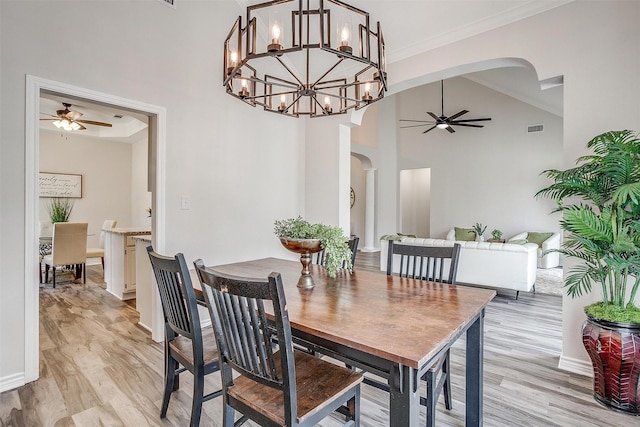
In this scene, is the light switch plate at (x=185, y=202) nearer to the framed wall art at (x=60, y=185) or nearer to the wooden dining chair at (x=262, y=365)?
the wooden dining chair at (x=262, y=365)

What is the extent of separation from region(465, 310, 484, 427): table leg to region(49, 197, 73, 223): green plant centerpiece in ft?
22.6

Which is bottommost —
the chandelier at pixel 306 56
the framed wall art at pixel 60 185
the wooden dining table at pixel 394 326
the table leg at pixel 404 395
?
the table leg at pixel 404 395

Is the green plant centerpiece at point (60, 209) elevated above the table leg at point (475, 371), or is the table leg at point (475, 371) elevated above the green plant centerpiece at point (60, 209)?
the green plant centerpiece at point (60, 209)

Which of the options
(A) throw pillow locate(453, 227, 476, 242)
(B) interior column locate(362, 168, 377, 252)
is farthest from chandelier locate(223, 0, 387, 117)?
(B) interior column locate(362, 168, 377, 252)

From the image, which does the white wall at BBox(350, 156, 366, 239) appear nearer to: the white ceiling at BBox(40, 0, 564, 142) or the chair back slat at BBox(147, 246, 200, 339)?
the white ceiling at BBox(40, 0, 564, 142)

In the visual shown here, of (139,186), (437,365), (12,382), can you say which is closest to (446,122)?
(437,365)

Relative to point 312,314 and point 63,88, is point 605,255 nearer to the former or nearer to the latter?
point 312,314

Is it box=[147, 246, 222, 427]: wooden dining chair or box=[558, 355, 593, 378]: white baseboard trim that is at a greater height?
box=[147, 246, 222, 427]: wooden dining chair

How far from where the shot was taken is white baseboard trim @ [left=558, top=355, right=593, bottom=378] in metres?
2.36

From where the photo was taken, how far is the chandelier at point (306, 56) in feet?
5.25

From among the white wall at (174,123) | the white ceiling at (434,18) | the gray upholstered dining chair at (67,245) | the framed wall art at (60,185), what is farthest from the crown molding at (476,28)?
the framed wall art at (60,185)

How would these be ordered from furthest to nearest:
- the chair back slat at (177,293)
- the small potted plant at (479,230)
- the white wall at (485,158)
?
the small potted plant at (479,230) → the white wall at (485,158) → the chair back slat at (177,293)

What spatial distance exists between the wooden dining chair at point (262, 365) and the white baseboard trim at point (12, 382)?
190 centimetres

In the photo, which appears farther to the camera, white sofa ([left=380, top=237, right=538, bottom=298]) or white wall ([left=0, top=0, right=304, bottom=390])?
white sofa ([left=380, top=237, right=538, bottom=298])
